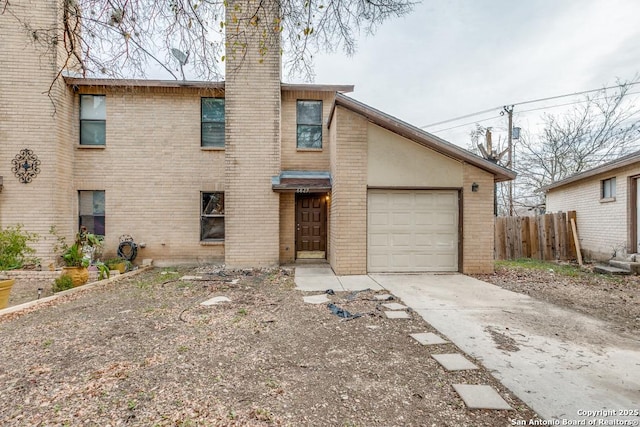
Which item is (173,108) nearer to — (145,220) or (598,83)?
(145,220)

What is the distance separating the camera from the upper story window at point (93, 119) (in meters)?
9.37

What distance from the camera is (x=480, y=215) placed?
7812mm

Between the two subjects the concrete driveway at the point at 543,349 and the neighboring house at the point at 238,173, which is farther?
the neighboring house at the point at 238,173

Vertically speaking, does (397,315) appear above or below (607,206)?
below

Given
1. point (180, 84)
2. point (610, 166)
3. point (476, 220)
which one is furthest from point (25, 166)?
point (610, 166)

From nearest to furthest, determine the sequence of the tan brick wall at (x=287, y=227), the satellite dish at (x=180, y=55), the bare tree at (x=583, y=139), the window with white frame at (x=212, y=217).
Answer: the satellite dish at (x=180, y=55)
the tan brick wall at (x=287, y=227)
the window with white frame at (x=212, y=217)
the bare tree at (x=583, y=139)

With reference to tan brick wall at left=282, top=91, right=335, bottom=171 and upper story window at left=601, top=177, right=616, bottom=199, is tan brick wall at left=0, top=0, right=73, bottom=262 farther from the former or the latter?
upper story window at left=601, top=177, right=616, bottom=199

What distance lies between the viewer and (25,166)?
8.54 m

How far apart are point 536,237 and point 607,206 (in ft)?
7.31

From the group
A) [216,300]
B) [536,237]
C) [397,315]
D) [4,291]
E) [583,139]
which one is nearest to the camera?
[397,315]

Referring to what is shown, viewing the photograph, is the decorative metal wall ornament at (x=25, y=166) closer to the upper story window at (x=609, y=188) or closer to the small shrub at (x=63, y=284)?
→ the small shrub at (x=63, y=284)

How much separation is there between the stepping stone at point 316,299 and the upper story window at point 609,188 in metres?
10.4

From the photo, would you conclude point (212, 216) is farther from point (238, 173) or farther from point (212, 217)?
point (238, 173)

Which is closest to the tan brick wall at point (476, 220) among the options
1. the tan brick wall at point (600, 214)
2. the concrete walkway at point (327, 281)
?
the concrete walkway at point (327, 281)
